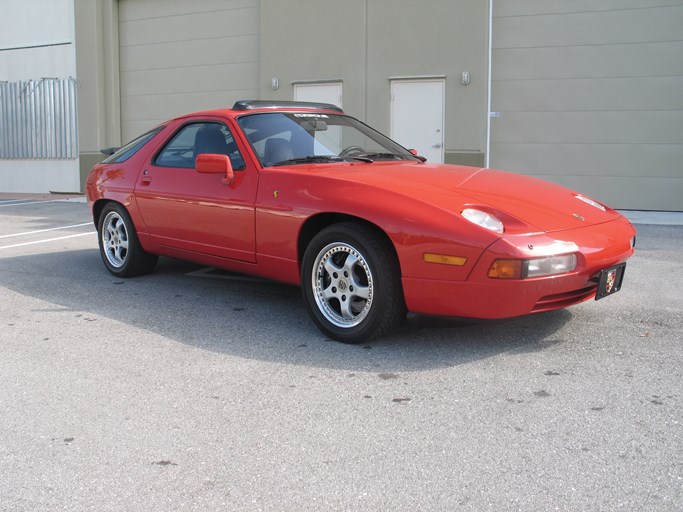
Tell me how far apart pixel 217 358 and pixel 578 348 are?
1.98 metres

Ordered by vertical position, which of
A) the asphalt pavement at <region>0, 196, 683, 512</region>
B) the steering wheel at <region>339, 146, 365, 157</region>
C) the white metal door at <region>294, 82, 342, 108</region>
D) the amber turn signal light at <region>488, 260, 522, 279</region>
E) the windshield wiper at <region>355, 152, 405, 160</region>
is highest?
the white metal door at <region>294, 82, 342, 108</region>

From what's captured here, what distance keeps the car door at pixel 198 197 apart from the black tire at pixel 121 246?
1.05 ft

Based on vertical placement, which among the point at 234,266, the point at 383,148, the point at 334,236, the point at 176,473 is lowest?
the point at 176,473

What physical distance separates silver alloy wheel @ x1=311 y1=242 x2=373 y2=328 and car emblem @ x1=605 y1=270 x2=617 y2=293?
1.31m

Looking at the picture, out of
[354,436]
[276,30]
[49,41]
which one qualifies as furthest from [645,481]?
[49,41]

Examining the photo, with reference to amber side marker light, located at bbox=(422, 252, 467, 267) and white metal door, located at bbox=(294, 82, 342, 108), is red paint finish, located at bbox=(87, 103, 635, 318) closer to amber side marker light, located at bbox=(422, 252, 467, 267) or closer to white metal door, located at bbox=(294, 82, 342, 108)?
amber side marker light, located at bbox=(422, 252, 467, 267)

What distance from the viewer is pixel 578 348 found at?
4027 mm

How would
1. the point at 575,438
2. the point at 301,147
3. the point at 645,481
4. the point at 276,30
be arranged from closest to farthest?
the point at 645,481 < the point at 575,438 < the point at 301,147 < the point at 276,30

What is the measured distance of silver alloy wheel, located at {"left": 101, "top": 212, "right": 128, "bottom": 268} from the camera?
6.02 m

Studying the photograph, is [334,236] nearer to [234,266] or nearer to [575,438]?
[234,266]

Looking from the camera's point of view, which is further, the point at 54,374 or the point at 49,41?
the point at 49,41

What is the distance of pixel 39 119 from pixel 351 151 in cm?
1390

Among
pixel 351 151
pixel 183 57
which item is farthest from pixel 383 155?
pixel 183 57

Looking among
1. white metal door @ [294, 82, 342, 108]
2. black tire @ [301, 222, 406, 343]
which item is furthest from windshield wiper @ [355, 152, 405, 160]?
white metal door @ [294, 82, 342, 108]
